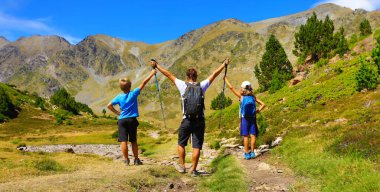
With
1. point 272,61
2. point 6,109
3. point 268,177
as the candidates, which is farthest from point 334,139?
point 6,109

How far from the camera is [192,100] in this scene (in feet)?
40.3

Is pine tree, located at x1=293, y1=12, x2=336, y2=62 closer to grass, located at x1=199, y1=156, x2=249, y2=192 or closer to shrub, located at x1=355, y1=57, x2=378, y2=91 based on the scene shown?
shrub, located at x1=355, y1=57, x2=378, y2=91

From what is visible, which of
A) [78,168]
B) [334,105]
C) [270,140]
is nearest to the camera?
[78,168]

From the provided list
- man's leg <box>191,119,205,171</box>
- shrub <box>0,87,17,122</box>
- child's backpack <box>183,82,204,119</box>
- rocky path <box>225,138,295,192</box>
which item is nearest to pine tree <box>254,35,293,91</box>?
shrub <box>0,87,17,122</box>

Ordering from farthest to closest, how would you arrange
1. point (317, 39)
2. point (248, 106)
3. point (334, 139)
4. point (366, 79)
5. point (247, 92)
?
point (317, 39), point (366, 79), point (247, 92), point (248, 106), point (334, 139)

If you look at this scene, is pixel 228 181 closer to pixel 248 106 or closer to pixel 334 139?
pixel 248 106

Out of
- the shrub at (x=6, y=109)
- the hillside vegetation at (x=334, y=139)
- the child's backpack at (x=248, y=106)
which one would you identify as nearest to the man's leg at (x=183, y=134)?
the child's backpack at (x=248, y=106)

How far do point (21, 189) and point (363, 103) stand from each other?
19757 mm

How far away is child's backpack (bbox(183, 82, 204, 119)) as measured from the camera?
12312 mm

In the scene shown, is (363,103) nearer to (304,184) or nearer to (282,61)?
(304,184)

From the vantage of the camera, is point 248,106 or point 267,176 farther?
point 248,106

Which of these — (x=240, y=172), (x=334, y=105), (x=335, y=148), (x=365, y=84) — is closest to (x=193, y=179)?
(x=240, y=172)

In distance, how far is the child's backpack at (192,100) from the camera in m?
12.3

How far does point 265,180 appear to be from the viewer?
459 inches
